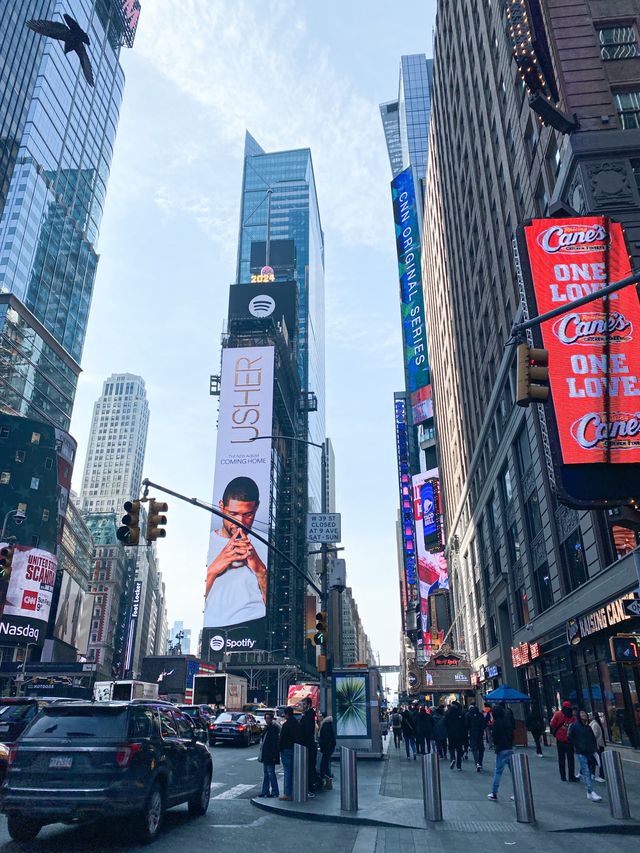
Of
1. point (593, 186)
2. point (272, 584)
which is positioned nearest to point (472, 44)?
point (593, 186)

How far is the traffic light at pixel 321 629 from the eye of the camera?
1962cm

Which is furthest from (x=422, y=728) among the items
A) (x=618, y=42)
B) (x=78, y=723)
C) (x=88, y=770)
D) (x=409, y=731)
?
(x=618, y=42)

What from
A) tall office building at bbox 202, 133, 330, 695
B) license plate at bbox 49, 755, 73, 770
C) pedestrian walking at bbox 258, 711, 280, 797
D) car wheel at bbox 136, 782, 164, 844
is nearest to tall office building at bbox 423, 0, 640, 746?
pedestrian walking at bbox 258, 711, 280, 797

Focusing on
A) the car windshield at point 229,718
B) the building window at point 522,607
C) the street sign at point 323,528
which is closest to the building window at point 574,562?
the building window at point 522,607

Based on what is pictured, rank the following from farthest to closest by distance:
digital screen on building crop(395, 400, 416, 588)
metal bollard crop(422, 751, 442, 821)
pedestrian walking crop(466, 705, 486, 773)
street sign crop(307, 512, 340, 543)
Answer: digital screen on building crop(395, 400, 416, 588) → pedestrian walking crop(466, 705, 486, 773) → street sign crop(307, 512, 340, 543) → metal bollard crop(422, 751, 442, 821)

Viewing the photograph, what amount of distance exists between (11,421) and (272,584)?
43.1 meters

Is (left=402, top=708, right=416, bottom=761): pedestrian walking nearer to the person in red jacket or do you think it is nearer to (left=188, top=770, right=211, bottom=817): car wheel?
the person in red jacket

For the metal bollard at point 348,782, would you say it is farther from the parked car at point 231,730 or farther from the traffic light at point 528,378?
the parked car at point 231,730

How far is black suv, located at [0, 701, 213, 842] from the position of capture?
29.3 ft

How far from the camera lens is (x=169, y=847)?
9391 millimetres

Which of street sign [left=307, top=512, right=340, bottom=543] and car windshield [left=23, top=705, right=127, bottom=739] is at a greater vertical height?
street sign [left=307, top=512, right=340, bottom=543]

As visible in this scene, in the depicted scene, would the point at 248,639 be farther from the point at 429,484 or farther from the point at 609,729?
the point at 609,729

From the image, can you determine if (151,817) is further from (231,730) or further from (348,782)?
(231,730)

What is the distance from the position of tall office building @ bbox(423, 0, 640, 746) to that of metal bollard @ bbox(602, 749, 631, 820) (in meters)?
7.26
